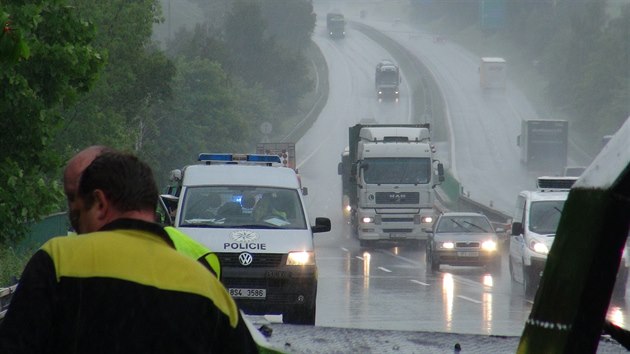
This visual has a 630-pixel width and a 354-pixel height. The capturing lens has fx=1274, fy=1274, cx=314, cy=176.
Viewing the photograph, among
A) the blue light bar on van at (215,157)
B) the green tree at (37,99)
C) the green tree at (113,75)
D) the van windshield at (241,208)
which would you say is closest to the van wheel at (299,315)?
the van windshield at (241,208)

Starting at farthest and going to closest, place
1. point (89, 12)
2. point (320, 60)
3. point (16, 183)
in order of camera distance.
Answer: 1. point (320, 60)
2. point (89, 12)
3. point (16, 183)

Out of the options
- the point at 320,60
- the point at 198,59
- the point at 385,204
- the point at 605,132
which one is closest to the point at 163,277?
the point at 385,204

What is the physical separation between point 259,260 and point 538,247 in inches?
333

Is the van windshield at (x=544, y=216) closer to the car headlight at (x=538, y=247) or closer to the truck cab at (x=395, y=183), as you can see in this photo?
the car headlight at (x=538, y=247)

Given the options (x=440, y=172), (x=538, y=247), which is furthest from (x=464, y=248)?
(x=538, y=247)

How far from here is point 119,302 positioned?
3137mm

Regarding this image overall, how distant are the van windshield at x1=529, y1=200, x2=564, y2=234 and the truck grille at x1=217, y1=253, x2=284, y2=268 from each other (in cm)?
895

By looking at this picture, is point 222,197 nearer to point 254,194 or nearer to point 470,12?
point 254,194

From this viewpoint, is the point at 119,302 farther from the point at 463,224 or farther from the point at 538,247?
the point at 463,224

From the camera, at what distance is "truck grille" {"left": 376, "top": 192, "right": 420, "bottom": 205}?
38188 mm

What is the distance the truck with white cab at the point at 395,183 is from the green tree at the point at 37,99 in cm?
2045

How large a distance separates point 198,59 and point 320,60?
2309 inches

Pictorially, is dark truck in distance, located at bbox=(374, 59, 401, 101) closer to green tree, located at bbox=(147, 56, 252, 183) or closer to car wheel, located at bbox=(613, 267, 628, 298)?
green tree, located at bbox=(147, 56, 252, 183)

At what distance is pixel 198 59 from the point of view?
75688 mm
